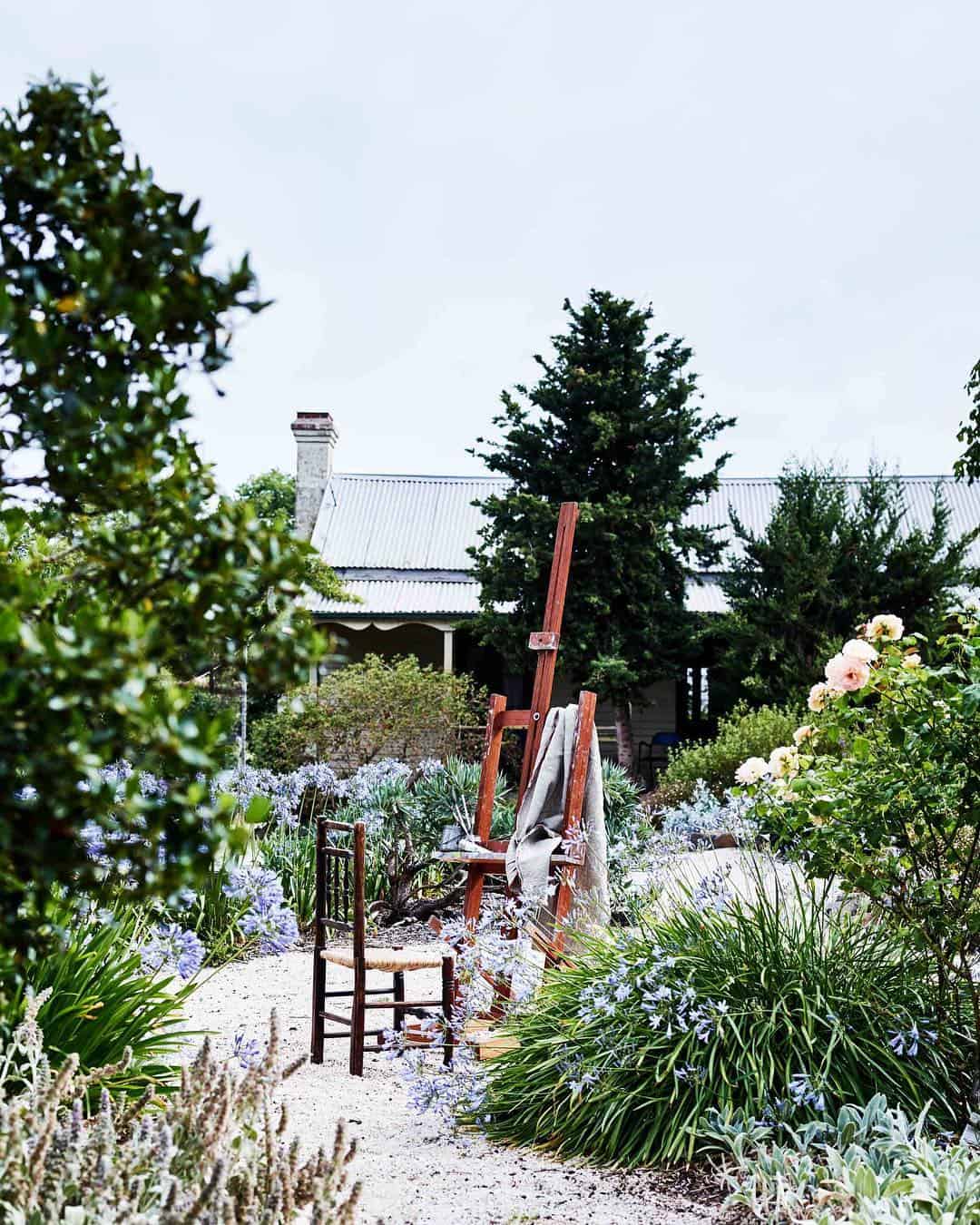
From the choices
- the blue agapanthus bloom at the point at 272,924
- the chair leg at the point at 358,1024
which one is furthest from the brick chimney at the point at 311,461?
the chair leg at the point at 358,1024

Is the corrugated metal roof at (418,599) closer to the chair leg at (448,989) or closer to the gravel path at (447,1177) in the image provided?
the chair leg at (448,989)

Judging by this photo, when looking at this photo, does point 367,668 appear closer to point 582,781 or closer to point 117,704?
point 582,781

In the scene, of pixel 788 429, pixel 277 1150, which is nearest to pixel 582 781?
→ pixel 277 1150

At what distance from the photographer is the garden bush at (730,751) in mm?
13414

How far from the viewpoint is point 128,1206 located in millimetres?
2434

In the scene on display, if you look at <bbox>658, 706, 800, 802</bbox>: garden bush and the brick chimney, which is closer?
<bbox>658, 706, 800, 802</bbox>: garden bush

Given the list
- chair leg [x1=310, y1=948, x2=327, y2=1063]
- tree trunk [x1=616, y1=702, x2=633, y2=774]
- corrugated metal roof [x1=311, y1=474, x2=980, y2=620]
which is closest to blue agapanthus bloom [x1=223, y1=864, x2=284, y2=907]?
chair leg [x1=310, y1=948, x2=327, y2=1063]

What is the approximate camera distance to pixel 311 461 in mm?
22000

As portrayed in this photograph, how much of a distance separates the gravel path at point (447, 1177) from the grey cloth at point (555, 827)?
1133 mm

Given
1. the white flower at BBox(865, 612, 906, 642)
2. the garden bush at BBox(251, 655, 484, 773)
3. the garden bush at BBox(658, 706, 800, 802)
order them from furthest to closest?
the garden bush at BBox(251, 655, 484, 773) < the garden bush at BBox(658, 706, 800, 802) < the white flower at BBox(865, 612, 906, 642)

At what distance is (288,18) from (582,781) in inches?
159

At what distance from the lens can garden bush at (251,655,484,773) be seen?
1566cm

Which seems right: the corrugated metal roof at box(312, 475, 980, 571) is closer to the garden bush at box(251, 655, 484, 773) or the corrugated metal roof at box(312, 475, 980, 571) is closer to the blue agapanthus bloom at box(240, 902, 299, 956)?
the garden bush at box(251, 655, 484, 773)

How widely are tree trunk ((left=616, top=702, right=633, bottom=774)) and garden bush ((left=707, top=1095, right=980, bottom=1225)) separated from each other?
42.4 ft
